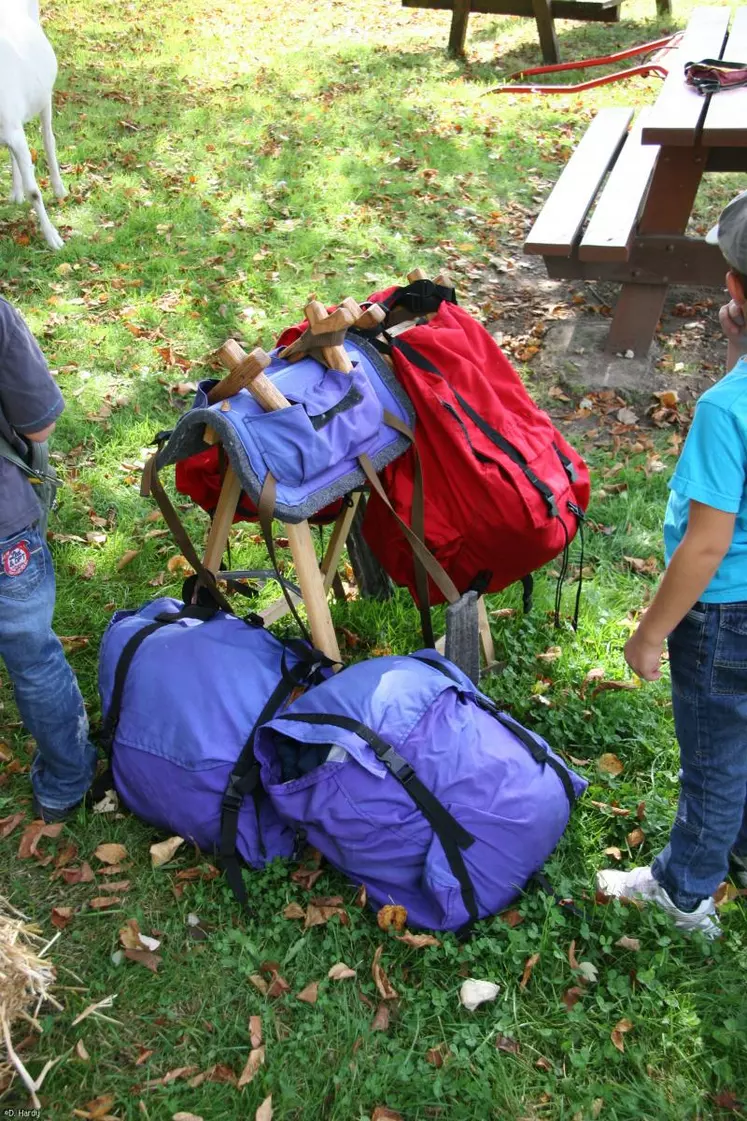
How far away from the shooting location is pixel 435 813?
96.3 inches

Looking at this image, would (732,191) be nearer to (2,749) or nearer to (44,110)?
(44,110)

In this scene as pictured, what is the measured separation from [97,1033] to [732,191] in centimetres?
733

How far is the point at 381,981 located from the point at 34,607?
139 cm

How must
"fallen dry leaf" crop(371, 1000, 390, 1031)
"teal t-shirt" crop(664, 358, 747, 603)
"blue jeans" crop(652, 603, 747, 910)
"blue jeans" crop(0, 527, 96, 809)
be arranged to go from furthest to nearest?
"blue jeans" crop(0, 527, 96, 809) < "fallen dry leaf" crop(371, 1000, 390, 1031) < "blue jeans" crop(652, 603, 747, 910) < "teal t-shirt" crop(664, 358, 747, 603)

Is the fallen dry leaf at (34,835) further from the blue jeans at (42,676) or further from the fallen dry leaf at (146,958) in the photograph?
the fallen dry leaf at (146,958)

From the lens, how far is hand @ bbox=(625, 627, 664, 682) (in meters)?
2.16

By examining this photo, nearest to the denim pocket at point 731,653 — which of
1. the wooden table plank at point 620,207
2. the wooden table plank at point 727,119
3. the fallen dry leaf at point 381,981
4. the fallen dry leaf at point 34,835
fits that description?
the fallen dry leaf at point 381,981

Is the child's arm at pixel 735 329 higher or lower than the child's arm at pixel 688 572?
higher

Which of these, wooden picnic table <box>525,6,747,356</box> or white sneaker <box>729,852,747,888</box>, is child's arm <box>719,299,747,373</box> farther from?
wooden picnic table <box>525,6,747,356</box>

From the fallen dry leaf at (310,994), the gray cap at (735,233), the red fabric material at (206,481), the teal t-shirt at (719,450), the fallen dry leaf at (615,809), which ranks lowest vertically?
the fallen dry leaf at (310,994)

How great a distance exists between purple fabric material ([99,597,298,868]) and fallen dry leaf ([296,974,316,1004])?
0.39 m

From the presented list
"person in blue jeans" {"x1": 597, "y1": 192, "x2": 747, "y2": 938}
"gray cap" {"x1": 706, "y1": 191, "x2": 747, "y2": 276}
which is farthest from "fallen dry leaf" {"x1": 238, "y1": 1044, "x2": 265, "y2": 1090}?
"gray cap" {"x1": 706, "y1": 191, "x2": 747, "y2": 276}

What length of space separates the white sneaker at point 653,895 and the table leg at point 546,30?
9.50m

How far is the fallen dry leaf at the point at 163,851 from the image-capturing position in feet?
9.24
